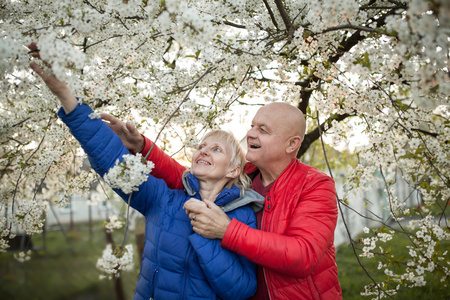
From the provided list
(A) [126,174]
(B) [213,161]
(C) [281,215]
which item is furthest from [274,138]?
(A) [126,174]

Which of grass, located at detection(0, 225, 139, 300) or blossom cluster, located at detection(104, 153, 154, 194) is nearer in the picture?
blossom cluster, located at detection(104, 153, 154, 194)

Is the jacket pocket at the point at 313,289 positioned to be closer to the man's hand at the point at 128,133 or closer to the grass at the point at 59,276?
the man's hand at the point at 128,133

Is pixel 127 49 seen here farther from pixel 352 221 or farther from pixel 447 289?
pixel 352 221

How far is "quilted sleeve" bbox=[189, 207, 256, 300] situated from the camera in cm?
180

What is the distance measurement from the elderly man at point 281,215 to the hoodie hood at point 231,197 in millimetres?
72

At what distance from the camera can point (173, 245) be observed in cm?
192

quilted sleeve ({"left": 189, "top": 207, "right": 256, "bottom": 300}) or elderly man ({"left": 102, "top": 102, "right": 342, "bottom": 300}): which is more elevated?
elderly man ({"left": 102, "top": 102, "right": 342, "bottom": 300})

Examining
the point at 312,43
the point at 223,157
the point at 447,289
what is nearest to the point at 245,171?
the point at 223,157

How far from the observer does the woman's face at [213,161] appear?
2.17 m

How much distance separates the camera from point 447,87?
1.28 m

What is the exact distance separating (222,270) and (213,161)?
2.50 feet

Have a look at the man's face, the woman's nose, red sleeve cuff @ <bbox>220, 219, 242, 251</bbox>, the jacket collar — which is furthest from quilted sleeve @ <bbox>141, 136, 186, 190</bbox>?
red sleeve cuff @ <bbox>220, 219, 242, 251</bbox>

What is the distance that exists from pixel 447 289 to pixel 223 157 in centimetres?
460

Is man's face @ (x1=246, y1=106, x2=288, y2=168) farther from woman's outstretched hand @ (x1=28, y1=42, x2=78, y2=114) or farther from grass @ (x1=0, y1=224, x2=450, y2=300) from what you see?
grass @ (x1=0, y1=224, x2=450, y2=300)
